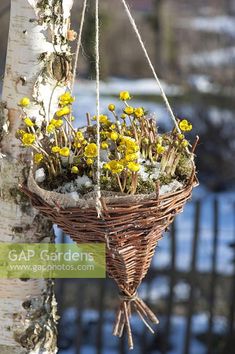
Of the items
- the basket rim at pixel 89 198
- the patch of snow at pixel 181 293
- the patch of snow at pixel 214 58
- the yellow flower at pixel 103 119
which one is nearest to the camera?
the basket rim at pixel 89 198

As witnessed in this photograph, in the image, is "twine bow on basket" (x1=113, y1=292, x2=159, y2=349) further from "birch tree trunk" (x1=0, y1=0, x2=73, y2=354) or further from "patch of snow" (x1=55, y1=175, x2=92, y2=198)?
"patch of snow" (x1=55, y1=175, x2=92, y2=198)

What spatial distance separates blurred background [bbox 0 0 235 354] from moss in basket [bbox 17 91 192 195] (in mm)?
246

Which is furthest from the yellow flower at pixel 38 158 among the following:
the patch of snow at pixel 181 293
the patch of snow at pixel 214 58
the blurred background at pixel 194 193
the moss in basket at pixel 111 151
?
the patch of snow at pixel 214 58

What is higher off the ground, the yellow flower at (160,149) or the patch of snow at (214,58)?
the yellow flower at (160,149)

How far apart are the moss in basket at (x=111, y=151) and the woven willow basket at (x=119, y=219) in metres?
0.06

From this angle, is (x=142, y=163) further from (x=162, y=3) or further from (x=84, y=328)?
(x=162, y=3)

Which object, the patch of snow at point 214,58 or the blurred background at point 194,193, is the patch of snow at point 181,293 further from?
the patch of snow at point 214,58

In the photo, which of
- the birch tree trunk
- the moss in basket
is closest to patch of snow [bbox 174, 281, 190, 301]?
the birch tree trunk

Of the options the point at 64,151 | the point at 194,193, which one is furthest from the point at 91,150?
the point at 194,193

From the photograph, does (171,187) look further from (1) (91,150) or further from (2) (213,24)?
(2) (213,24)

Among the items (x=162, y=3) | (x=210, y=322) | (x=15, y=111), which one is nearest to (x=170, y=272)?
(x=210, y=322)

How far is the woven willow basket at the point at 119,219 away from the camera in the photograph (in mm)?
1466

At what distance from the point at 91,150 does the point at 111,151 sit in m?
0.19

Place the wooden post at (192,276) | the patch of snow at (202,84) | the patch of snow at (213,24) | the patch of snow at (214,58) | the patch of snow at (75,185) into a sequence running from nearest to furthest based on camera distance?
the patch of snow at (75,185), the wooden post at (192,276), the patch of snow at (202,84), the patch of snow at (214,58), the patch of snow at (213,24)
